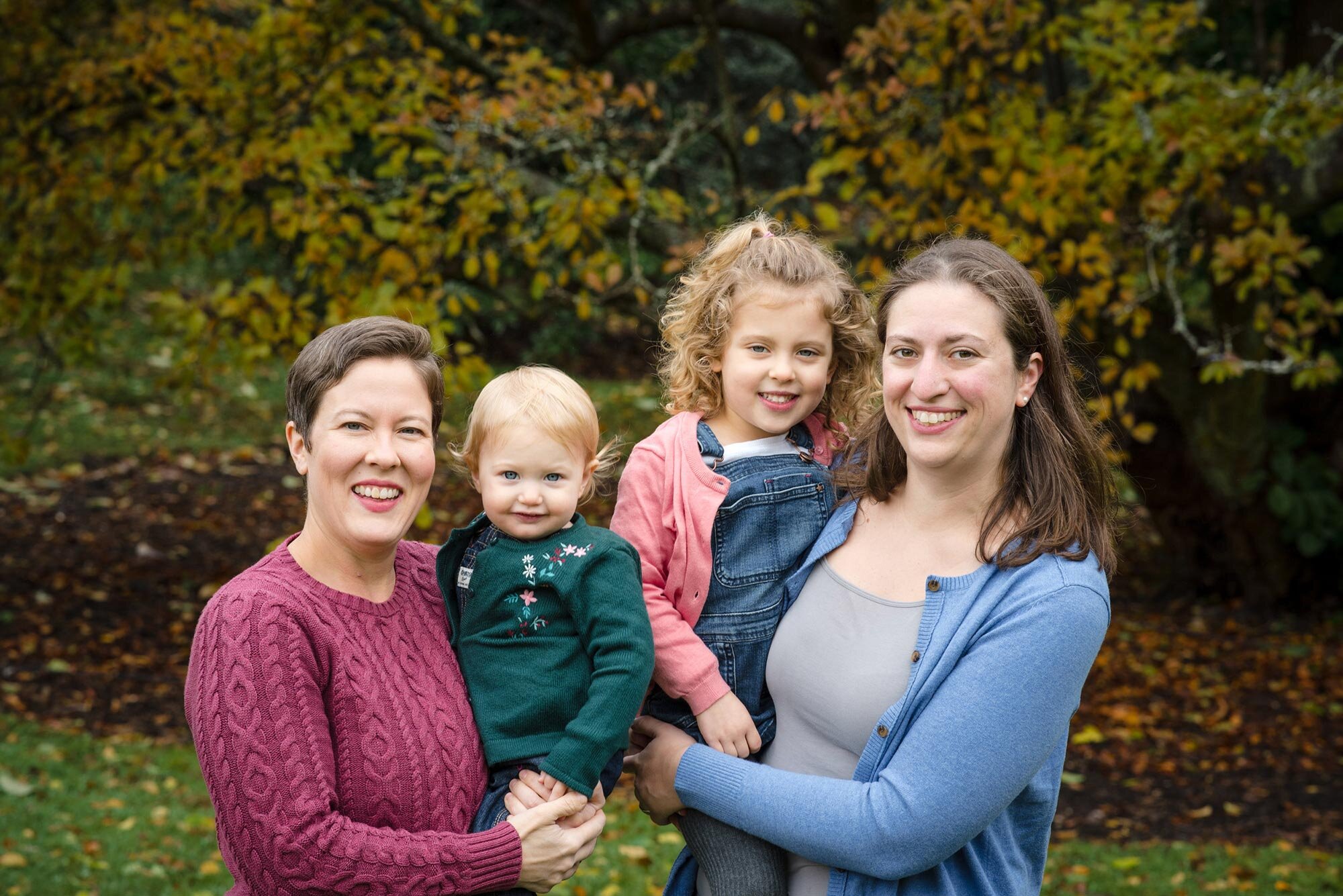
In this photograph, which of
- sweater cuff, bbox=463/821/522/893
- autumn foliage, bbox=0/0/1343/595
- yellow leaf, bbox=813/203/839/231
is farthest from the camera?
autumn foliage, bbox=0/0/1343/595

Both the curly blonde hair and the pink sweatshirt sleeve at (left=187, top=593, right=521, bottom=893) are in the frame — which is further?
the curly blonde hair

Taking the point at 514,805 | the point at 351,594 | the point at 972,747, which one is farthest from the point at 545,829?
the point at 972,747

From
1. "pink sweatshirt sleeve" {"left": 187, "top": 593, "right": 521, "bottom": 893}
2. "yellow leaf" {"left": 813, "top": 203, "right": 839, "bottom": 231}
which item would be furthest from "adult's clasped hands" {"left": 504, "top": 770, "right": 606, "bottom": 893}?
"yellow leaf" {"left": 813, "top": 203, "right": 839, "bottom": 231}

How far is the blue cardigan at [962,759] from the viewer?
2070mm

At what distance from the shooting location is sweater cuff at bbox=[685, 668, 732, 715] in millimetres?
2473

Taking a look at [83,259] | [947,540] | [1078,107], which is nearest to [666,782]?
[947,540]

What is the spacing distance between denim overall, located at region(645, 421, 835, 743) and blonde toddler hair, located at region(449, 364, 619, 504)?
339 mm

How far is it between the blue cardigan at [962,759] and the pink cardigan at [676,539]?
274mm

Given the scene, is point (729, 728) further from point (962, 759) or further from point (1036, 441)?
point (1036, 441)

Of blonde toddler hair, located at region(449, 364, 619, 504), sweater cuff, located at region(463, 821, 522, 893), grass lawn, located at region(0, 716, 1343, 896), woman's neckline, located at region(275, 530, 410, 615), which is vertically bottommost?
grass lawn, located at region(0, 716, 1343, 896)

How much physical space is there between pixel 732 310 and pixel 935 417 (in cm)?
68

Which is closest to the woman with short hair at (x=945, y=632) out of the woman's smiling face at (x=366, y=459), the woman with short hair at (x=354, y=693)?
the woman with short hair at (x=354, y=693)

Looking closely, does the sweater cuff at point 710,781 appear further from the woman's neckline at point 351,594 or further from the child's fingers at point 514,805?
the woman's neckline at point 351,594

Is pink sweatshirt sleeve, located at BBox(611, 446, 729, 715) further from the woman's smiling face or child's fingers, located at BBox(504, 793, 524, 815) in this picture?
the woman's smiling face
